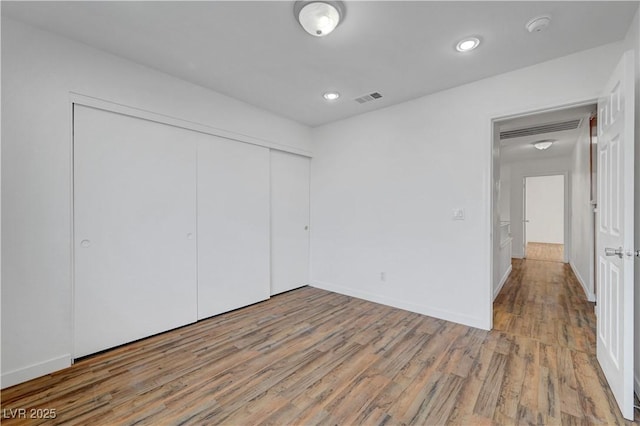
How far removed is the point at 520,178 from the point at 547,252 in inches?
97.5

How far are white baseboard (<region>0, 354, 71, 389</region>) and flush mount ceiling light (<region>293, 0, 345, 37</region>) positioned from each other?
3.14 meters

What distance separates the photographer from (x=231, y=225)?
3.36 metres

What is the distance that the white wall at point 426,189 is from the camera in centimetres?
262

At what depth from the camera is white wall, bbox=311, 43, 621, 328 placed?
2.62 m

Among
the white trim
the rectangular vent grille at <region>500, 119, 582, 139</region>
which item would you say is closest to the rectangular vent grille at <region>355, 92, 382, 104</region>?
the white trim

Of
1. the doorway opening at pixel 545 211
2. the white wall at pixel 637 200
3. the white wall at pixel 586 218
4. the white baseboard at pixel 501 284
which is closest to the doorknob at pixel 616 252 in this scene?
the white wall at pixel 637 200

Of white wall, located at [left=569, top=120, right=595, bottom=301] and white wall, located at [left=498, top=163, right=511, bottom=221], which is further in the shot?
white wall, located at [left=498, top=163, right=511, bottom=221]

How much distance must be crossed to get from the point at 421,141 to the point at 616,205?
1843 mm

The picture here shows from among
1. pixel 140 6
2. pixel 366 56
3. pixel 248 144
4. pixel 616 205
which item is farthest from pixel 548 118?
pixel 140 6

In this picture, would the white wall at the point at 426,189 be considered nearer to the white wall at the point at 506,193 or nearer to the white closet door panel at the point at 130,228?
the white closet door panel at the point at 130,228

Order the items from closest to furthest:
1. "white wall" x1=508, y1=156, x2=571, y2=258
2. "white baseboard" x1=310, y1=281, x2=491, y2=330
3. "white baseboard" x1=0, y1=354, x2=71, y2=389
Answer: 1. "white baseboard" x1=0, y1=354, x2=71, y2=389
2. "white baseboard" x1=310, y1=281, x2=491, y2=330
3. "white wall" x1=508, y1=156, x2=571, y2=258

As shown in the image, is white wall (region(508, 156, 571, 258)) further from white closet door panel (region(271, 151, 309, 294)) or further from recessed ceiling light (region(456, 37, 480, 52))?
recessed ceiling light (region(456, 37, 480, 52))

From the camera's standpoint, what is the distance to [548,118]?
298 cm

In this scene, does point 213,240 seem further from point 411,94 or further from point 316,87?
point 411,94
